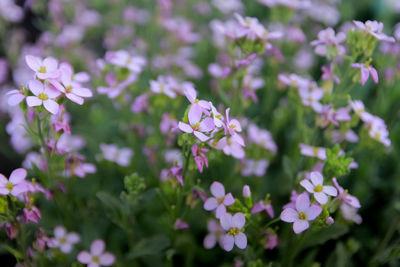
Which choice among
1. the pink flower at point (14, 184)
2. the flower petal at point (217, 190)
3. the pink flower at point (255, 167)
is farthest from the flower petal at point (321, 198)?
the pink flower at point (14, 184)

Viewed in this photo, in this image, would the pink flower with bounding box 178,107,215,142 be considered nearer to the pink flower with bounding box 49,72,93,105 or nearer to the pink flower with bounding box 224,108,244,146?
the pink flower with bounding box 224,108,244,146

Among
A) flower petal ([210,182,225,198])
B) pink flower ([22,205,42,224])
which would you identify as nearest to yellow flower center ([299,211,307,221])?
flower petal ([210,182,225,198])

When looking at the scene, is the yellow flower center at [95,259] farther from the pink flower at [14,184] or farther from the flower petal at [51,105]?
the flower petal at [51,105]

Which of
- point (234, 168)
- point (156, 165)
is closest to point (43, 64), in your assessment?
point (156, 165)

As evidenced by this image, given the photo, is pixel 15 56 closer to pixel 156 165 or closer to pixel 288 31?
pixel 156 165

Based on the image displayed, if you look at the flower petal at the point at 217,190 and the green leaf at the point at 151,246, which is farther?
the green leaf at the point at 151,246

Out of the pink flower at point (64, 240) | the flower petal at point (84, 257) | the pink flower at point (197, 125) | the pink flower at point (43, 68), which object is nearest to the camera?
the pink flower at point (197, 125)
